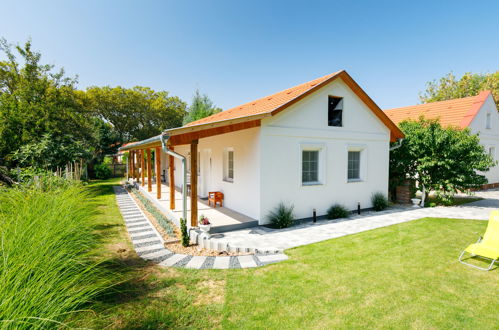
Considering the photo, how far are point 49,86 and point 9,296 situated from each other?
18.2 m

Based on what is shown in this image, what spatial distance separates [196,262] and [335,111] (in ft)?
A: 25.1

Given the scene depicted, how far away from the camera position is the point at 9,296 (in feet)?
6.20

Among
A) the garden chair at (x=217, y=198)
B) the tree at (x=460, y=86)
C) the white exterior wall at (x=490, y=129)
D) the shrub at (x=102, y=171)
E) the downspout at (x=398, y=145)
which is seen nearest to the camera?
the garden chair at (x=217, y=198)

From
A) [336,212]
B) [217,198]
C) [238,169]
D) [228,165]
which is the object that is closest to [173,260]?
[238,169]

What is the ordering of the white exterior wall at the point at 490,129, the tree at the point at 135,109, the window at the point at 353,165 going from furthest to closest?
the tree at the point at 135,109 < the white exterior wall at the point at 490,129 < the window at the point at 353,165

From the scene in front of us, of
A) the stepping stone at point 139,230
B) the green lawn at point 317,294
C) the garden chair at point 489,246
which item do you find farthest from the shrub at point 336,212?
the stepping stone at point 139,230

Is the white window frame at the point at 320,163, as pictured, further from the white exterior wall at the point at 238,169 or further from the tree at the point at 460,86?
the tree at the point at 460,86

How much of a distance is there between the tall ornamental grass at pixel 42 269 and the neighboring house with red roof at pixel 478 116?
20594mm

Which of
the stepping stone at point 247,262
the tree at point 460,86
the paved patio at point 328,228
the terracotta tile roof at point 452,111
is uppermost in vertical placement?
the tree at point 460,86

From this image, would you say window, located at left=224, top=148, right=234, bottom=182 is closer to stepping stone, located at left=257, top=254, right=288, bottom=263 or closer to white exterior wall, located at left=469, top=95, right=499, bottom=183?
stepping stone, located at left=257, top=254, right=288, bottom=263

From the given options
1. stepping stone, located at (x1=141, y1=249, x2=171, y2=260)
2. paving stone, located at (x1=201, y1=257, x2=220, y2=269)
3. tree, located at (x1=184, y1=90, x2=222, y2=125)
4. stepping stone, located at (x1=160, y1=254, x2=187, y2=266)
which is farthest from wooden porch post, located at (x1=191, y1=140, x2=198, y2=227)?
tree, located at (x1=184, y1=90, x2=222, y2=125)

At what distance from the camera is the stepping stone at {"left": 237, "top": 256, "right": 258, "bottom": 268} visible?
17.2 feet

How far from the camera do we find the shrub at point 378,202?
418 inches

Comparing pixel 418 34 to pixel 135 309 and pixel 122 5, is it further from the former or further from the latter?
pixel 135 309
